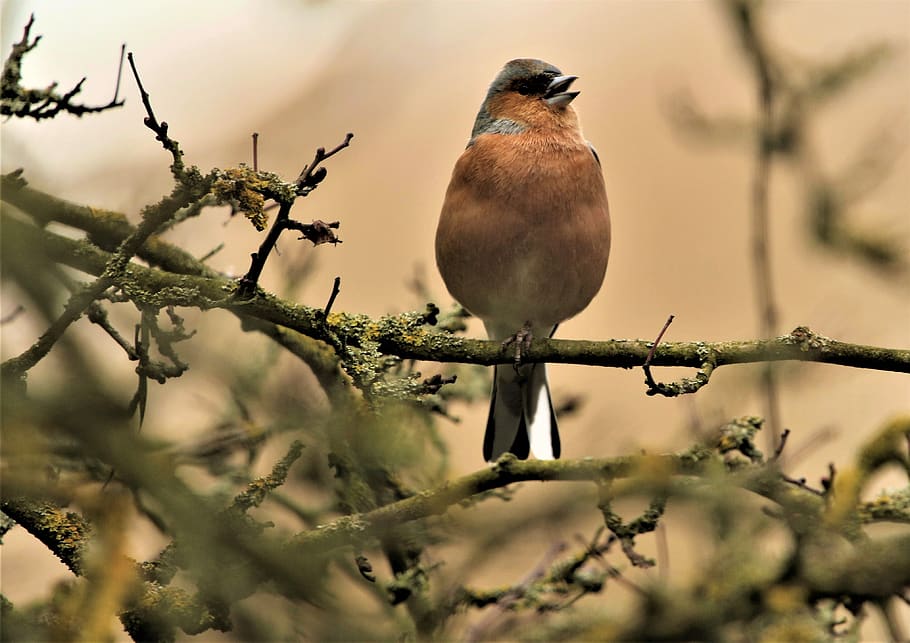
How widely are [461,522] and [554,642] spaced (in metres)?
1.10

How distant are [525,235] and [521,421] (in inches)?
40.6

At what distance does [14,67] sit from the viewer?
3.01m

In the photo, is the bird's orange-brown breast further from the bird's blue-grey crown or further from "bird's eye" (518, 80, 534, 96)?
"bird's eye" (518, 80, 534, 96)

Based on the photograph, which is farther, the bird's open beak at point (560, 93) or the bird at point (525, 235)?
the bird's open beak at point (560, 93)

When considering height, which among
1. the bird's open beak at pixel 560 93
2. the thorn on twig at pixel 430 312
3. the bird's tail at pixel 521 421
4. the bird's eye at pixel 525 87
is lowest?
the thorn on twig at pixel 430 312

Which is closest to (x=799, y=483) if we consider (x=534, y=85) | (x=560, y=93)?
(x=560, y=93)

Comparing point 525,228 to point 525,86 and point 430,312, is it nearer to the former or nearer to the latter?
point 525,86

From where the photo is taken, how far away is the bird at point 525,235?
4.83 m

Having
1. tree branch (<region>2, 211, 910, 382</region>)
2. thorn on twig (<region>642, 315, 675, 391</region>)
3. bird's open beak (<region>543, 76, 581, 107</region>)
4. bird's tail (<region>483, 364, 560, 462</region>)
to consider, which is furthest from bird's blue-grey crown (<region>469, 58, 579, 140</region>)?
thorn on twig (<region>642, 315, 675, 391</region>)

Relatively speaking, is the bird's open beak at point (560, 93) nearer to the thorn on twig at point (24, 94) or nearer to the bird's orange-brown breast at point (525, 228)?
the bird's orange-brown breast at point (525, 228)

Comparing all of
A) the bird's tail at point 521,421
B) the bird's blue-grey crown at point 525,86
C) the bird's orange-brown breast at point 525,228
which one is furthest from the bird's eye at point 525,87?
the bird's tail at point 521,421

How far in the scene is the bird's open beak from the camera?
211 inches

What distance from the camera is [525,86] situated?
553cm

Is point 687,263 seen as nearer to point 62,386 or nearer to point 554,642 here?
point 554,642
